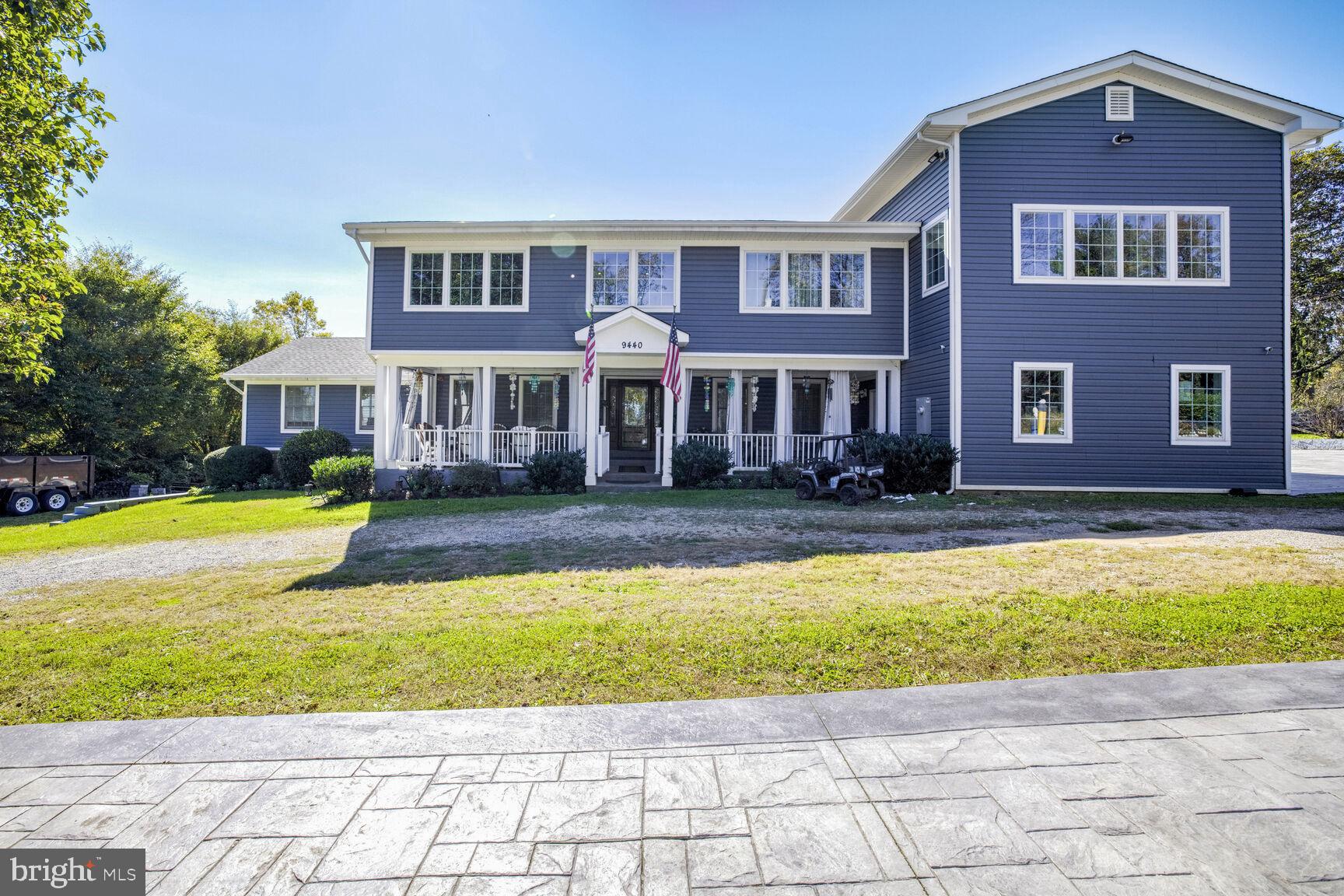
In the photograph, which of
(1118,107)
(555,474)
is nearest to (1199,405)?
(1118,107)

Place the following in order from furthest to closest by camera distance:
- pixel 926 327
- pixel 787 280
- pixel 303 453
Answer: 1. pixel 303 453
2. pixel 787 280
3. pixel 926 327

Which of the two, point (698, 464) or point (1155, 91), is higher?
point (1155, 91)

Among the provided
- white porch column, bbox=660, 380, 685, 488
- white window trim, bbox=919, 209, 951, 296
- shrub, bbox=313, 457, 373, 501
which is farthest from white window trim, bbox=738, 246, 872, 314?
shrub, bbox=313, 457, 373, 501

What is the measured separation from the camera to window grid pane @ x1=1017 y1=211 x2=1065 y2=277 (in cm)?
1259

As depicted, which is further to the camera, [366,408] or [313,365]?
[313,365]

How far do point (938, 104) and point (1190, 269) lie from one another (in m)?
5.80

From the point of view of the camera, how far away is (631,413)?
16.6 m

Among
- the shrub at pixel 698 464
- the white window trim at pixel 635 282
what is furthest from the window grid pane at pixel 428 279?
the shrub at pixel 698 464

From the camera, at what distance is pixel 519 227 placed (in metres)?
13.9

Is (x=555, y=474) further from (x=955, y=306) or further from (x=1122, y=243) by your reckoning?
(x=1122, y=243)

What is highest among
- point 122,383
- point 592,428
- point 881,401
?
point 122,383

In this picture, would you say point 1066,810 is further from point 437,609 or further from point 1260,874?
point 437,609

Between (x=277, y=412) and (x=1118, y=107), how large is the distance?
2322cm

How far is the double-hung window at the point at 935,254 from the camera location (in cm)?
1288
